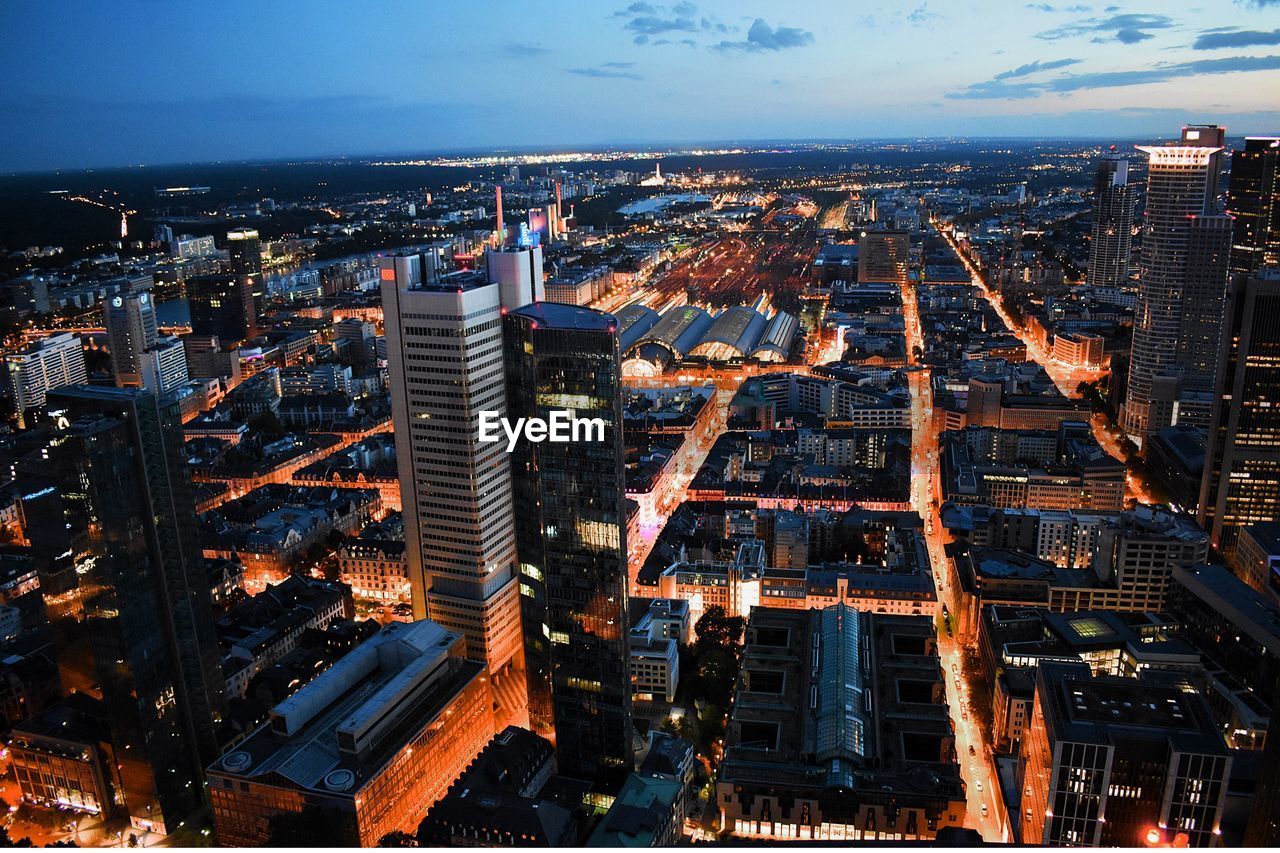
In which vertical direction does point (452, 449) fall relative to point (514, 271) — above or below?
below

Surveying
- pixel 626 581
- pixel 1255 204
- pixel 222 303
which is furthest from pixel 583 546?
pixel 222 303

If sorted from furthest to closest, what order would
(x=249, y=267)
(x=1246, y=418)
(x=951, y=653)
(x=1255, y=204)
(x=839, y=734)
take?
1. (x=249, y=267)
2. (x=1255, y=204)
3. (x=1246, y=418)
4. (x=951, y=653)
5. (x=839, y=734)

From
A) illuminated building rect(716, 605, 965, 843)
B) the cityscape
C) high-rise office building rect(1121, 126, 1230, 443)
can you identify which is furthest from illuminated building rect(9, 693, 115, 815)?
high-rise office building rect(1121, 126, 1230, 443)

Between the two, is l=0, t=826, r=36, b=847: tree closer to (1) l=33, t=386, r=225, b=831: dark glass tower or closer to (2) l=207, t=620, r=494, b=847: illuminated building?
(1) l=33, t=386, r=225, b=831: dark glass tower

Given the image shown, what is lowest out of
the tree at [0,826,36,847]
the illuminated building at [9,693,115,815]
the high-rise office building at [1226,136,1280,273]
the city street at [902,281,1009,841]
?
the city street at [902,281,1009,841]

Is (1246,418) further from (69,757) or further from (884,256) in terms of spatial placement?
(884,256)

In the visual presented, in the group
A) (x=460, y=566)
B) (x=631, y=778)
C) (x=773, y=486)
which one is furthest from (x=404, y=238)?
(x=631, y=778)

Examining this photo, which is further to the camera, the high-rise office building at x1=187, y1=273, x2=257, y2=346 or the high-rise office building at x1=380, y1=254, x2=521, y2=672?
the high-rise office building at x1=187, y1=273, x2=257, y2=346

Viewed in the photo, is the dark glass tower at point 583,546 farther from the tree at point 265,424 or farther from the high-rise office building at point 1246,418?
the tree at point 265,424
